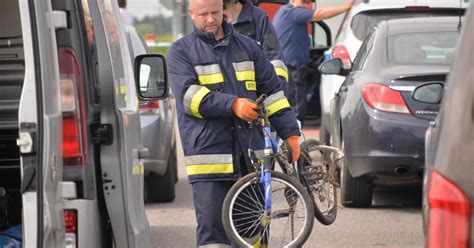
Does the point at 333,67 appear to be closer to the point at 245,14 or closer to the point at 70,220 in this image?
the point at 245,14

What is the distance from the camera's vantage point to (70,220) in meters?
4.69

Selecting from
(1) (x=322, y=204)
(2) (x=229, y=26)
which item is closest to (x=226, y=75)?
(2) (x=229, y=26)

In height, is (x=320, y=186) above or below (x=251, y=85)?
below

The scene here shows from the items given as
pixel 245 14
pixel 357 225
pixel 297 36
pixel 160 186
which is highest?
pixel 245 14

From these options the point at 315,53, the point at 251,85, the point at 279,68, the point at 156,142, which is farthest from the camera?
the point at 315,53

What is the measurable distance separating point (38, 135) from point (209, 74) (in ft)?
7.09

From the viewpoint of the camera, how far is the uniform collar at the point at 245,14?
8.19 meters

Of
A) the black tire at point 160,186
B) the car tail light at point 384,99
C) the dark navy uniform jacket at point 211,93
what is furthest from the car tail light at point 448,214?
the black tire at point 160,186

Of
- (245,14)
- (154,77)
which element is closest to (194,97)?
(154,77)

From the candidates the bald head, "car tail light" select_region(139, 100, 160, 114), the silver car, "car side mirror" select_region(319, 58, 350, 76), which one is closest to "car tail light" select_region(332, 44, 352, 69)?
"car side mirror" select_region(319, 58, 350, 76)

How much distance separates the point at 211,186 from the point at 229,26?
2.72 ft

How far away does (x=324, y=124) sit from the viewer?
43.5 ft

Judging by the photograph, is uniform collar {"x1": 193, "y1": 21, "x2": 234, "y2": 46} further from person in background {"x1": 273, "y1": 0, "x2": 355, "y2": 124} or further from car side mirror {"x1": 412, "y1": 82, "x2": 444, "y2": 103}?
person in background {"x1": 273, "y1": 0, "x2": 355, "y2": 124}

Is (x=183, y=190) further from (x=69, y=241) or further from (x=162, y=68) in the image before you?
(x=69, y=241)
